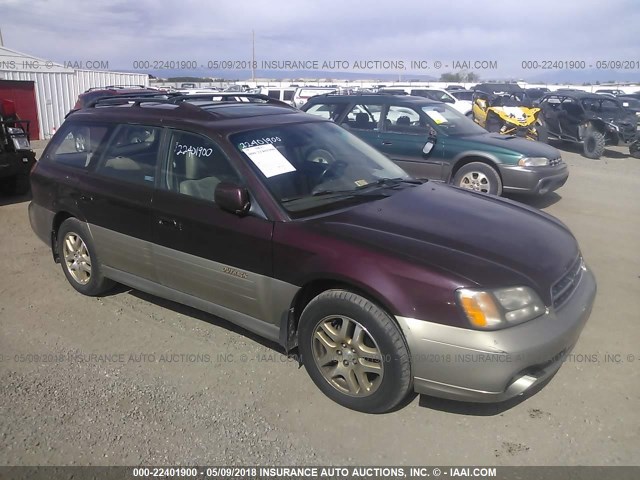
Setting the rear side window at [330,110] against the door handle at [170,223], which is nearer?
the door handle at [170,223]

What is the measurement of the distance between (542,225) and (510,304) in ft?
3.48

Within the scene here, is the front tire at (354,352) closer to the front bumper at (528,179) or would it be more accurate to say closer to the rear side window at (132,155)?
the rear side window at (132,155)

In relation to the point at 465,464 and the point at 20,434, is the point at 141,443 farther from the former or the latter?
the point at 465,464

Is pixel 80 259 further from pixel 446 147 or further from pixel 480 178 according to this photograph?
pixel 480 178

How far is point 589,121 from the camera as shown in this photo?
1402 cm

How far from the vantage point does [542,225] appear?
11.6 feet

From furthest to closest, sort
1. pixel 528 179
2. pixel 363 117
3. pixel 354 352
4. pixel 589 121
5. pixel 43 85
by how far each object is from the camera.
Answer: pixel 43 85
pixel 589 121
pixel 363 117
pixel 528 179
pixel 354 352

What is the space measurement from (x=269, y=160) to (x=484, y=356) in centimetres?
182

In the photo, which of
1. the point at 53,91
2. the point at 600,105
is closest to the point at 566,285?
the point at 600,105

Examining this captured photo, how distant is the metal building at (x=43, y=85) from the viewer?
57.1 ft

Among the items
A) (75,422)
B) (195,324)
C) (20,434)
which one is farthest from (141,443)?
(195,324)

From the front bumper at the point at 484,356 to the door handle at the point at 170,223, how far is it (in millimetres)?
1726

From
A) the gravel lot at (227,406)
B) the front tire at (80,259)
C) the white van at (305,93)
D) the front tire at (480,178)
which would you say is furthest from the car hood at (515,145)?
the white van at (305,93)

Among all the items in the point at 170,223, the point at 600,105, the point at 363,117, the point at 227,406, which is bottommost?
the point at 227,406
